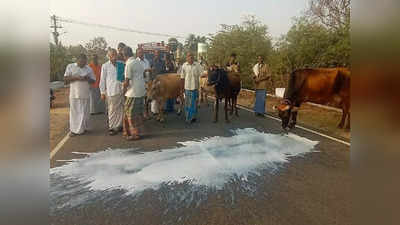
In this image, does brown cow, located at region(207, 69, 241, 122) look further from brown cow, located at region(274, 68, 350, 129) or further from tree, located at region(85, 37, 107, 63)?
tree, located at region(85, 37, 107, 63)

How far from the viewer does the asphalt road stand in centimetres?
171

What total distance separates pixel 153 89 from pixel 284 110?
81 centimetres

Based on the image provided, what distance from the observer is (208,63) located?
79.7 inches

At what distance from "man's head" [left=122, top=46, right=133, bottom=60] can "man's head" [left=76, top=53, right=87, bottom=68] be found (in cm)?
21

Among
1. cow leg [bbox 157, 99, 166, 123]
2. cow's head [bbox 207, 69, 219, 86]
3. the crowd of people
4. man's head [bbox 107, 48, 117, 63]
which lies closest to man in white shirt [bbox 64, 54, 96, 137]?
the crowd of people

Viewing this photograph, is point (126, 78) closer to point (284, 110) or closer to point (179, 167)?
point (179, 167)

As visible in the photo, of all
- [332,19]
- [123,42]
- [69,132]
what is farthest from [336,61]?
[69,132]

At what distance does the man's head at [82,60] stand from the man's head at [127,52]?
0.69ft

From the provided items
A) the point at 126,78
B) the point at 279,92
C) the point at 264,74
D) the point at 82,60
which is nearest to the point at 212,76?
the point at 264,74

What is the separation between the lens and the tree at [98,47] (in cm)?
178

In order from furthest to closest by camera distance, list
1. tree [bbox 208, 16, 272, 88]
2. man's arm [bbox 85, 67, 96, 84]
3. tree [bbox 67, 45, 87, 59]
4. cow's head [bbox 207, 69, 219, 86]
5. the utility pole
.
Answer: cow's head [bbox 207, 69, 219, 86], tree [bbox 208, 16, 272, 88], man's arm [bbox 85, 67, 96, 84], tree [bbox 67, 45, 87, 59], the utility pole

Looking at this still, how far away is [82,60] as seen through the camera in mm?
1765

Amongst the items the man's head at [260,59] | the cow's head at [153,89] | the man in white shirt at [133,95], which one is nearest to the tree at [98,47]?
the man in white shirt at [133,95]

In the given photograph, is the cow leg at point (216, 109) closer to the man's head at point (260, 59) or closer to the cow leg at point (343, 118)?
the man's head at point (260, 59)
